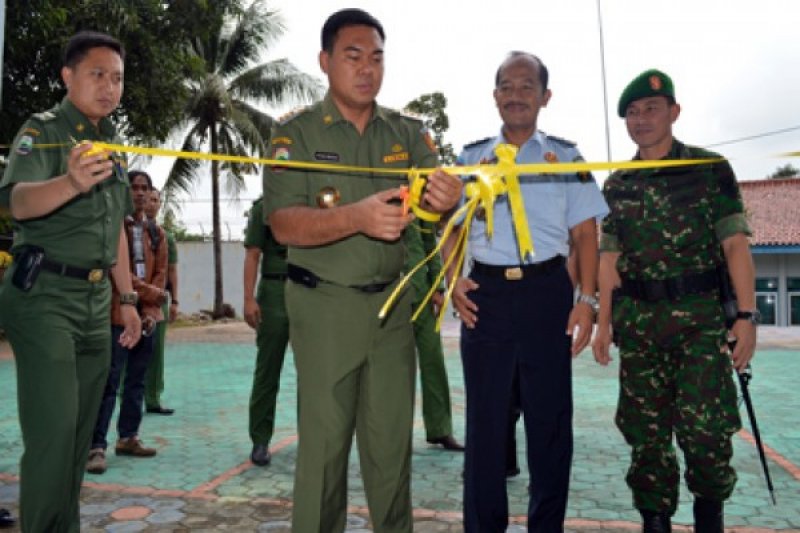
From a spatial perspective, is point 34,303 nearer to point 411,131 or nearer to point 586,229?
point 411,131

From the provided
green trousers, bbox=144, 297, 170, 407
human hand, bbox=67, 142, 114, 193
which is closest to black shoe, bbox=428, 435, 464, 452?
green trousers, bbox=144, 297, 170, 407

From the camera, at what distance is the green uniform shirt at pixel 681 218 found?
10.4ft

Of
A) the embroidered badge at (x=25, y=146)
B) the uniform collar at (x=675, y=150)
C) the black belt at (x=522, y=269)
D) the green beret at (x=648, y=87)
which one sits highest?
the green beret at (x=648, y=87)

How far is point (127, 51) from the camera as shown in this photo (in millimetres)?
12766

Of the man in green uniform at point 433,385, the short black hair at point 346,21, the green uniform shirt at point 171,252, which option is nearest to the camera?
the short black hair at point 346,21

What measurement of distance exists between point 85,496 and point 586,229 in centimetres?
307

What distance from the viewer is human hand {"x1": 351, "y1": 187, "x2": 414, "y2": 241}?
1.95m

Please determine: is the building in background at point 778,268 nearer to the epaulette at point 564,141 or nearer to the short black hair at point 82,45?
the epaulette at point 564,141

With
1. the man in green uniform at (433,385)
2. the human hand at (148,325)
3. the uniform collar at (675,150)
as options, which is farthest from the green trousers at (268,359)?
the uniform collar at (675,150)

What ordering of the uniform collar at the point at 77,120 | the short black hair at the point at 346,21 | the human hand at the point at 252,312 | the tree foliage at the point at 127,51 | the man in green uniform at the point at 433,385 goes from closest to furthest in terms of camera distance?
the short black hair at the point at 346,21, the uniform collar at the point at 77,120, the human hand at the point at 252,312, the man in green uniform at the point at 433,385, the tree foliage at the point at 127,51

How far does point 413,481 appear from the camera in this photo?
424 centimetres

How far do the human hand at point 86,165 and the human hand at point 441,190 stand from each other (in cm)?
105

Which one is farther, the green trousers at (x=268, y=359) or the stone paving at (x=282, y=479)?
the green trousers at (x=268, y=359)

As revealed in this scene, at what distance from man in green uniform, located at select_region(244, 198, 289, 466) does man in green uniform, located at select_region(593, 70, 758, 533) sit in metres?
2.29
